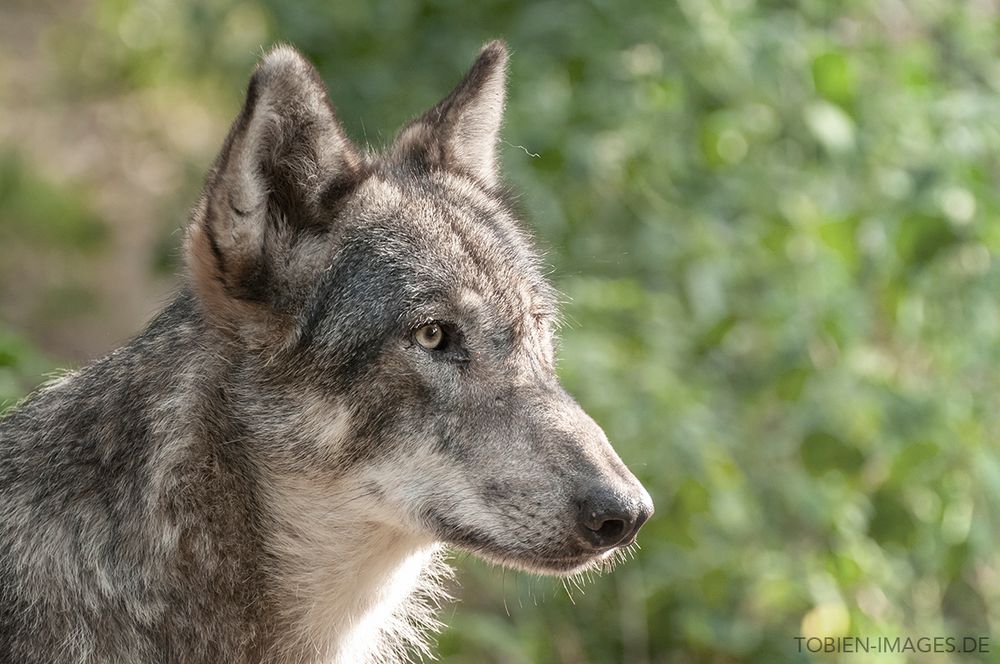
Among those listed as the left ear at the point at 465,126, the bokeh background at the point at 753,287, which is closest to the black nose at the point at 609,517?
the left ear at the point at 465,126

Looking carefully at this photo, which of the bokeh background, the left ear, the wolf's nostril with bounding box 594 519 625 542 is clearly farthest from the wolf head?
the bokeh background

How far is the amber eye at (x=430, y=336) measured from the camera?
370 cm

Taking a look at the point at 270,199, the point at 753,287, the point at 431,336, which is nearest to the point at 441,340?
the point at 431,336

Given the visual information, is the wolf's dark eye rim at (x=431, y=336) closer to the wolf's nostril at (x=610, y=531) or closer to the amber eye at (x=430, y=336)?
the amber eye at (x=430, y=336)

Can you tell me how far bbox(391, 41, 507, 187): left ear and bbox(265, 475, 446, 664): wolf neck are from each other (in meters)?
1.17

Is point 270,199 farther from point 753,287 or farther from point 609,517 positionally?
point 753,287

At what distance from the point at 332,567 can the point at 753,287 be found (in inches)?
125

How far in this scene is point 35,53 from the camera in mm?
12844

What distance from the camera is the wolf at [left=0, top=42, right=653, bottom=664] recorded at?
3555 millimetres

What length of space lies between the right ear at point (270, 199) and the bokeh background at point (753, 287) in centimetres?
153

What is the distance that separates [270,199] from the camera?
3672mm

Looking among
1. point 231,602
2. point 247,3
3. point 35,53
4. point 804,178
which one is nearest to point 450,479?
point 231,602

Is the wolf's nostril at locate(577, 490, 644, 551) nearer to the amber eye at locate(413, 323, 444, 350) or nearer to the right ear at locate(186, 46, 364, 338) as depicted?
the amber eye at locate(413, 323, 444, 350)

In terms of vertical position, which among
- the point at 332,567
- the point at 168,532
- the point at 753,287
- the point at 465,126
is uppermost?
the point at 465,126
